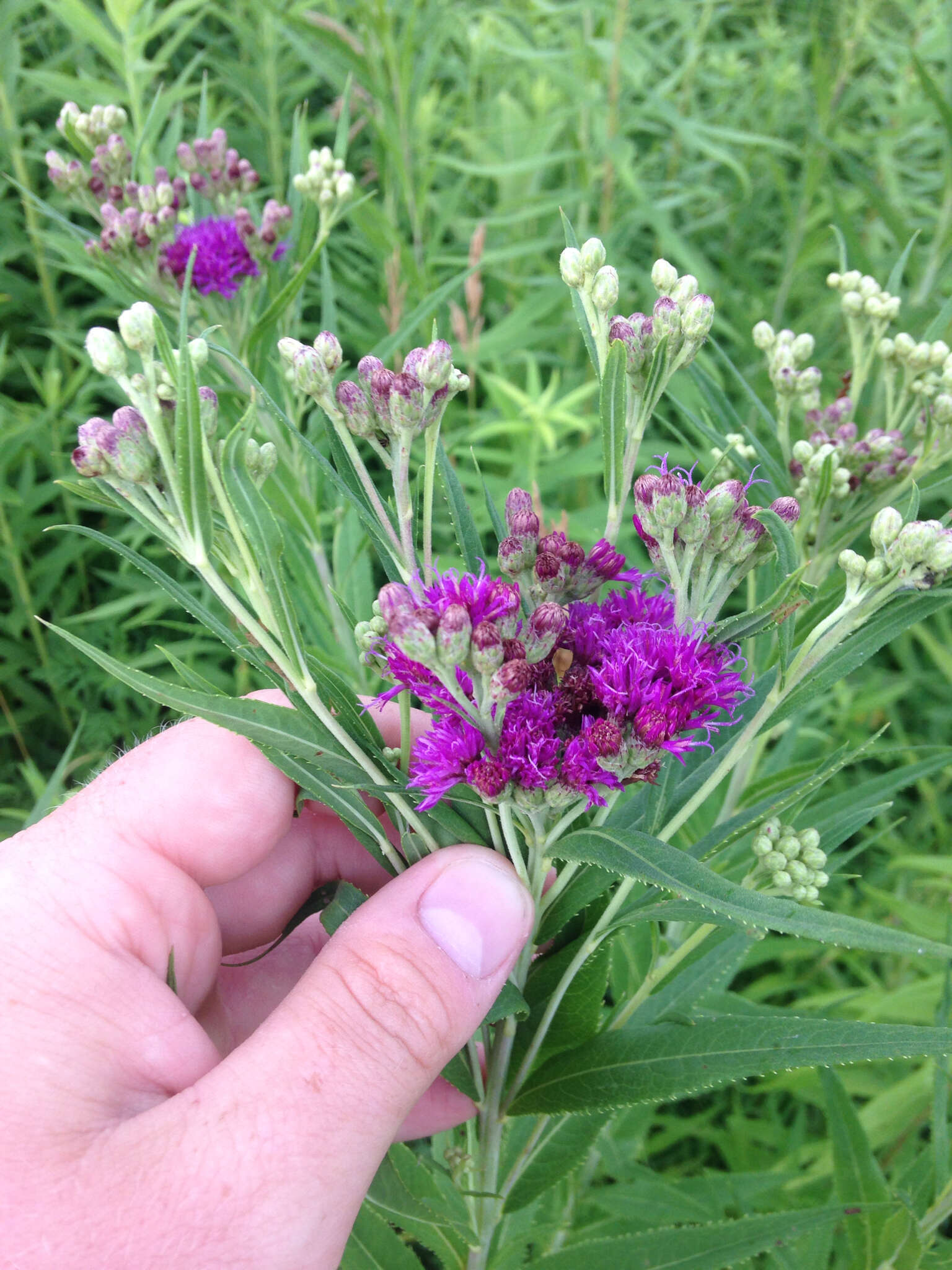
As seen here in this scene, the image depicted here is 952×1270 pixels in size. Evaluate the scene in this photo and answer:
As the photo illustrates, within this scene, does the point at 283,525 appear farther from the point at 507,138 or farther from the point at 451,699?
the point at 507,138

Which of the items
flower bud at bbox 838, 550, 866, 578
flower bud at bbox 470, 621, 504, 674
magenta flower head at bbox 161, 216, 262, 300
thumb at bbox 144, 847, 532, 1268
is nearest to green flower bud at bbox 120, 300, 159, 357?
flower bud at bbox 470, 621, 504, 674

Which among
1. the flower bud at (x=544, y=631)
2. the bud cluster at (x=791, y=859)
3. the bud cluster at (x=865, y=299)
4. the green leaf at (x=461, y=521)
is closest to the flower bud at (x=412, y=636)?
the flower bud at (x=544, y=631)

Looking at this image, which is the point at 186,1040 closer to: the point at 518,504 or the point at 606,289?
the point at 518,504

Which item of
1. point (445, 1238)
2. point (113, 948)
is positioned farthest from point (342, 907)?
point (445, 1238)

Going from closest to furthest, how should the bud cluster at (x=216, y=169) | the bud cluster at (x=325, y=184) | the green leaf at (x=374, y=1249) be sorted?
the green leaf at (x=374, y=1249), the bud cluster at (x=325, y=184), the bud cluster at (x=216, y=169)

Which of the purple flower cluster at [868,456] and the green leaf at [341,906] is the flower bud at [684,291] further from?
the green leaf at [341,906]
